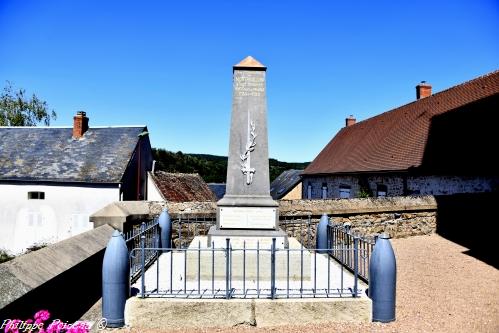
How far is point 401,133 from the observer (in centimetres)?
2023

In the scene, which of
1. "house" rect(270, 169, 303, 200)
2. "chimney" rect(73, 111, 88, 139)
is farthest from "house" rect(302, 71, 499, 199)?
"chimney" rect(73, 111, 88, 139)

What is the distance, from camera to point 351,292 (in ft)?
16.4

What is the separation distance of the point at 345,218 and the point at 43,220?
16.6 meters

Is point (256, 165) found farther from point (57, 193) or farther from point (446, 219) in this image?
point (57, 193)

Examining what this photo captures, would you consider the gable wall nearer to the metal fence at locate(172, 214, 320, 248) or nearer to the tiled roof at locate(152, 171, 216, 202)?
the tiled roof at locate(152, 171, 216, 202)

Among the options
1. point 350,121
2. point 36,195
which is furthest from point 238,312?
point 350,121

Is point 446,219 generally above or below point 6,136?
below

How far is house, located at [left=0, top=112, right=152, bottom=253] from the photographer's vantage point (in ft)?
64.7

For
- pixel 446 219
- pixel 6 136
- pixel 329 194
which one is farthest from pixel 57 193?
pixel 446 219

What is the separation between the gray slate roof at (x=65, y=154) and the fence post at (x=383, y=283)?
16771 mm

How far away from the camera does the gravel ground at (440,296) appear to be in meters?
4.59

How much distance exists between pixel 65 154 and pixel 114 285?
19623mm

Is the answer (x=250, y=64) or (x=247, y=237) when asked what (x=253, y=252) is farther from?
(x=250, y=64)

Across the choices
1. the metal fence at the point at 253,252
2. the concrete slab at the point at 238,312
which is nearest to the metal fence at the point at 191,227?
the metal fence at the point at 253,252
